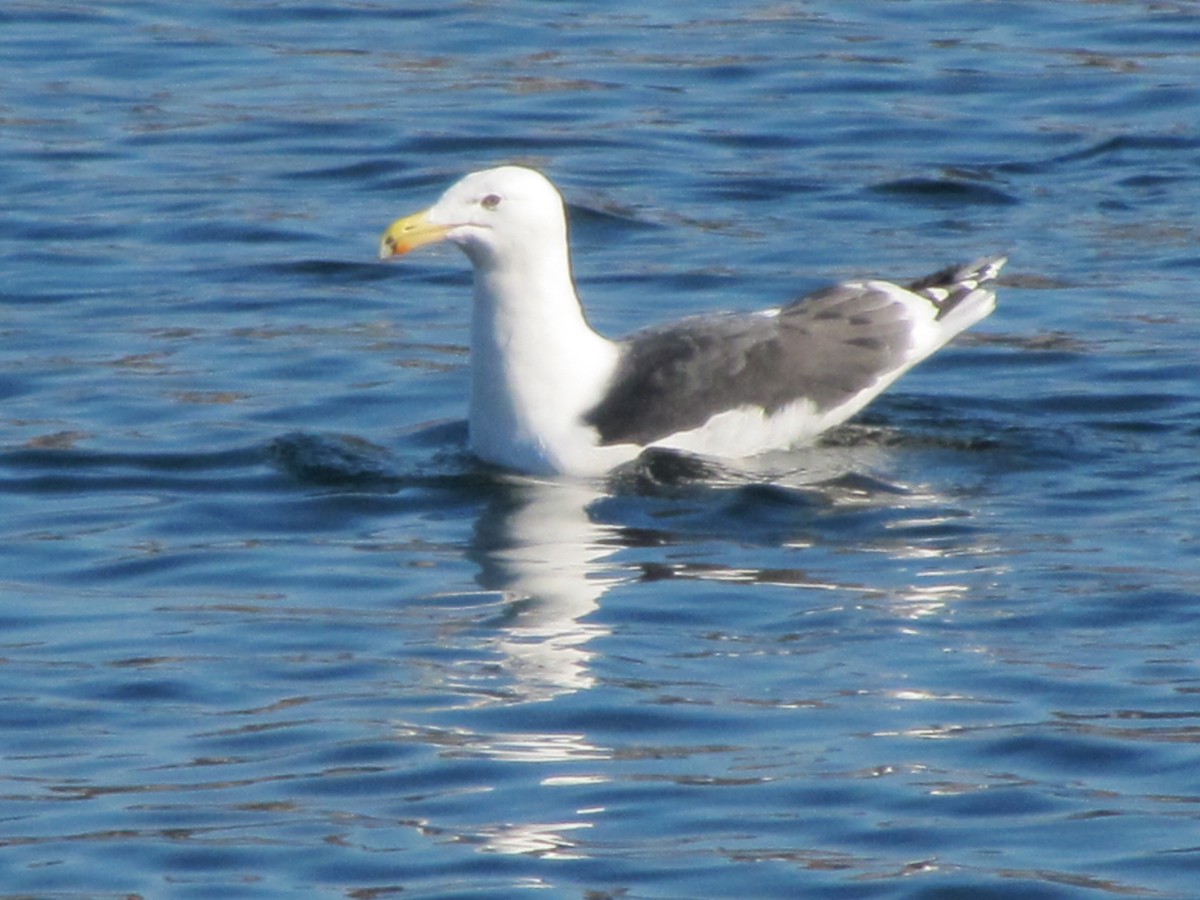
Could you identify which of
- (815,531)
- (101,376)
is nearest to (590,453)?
(815,531)

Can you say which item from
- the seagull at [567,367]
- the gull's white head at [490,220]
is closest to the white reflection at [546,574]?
the seagull at [567,367]

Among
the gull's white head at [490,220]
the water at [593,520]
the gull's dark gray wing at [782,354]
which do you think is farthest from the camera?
the gull's dark gray wing at [782,354]

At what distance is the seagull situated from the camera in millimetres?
10602

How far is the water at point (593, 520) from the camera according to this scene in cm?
707

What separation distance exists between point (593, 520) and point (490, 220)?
127cm

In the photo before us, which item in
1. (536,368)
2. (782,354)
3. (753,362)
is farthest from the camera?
(782,354)

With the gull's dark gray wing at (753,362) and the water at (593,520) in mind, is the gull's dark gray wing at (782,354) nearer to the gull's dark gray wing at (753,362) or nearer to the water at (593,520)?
the gull's dark gray wing at (753,362)

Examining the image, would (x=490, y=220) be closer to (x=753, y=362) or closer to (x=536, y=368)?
(x=536, y=368)

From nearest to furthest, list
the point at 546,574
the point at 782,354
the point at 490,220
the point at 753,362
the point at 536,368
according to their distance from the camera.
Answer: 1. the point at 546,574
2. the point at 490,220
3. the point at 536,368
4. the point at 753,362
5. the point at 782,354

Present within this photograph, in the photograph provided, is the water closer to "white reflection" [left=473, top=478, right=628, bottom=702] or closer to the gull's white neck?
"white reflection" [left=473, top=478, right=628, bottom=702]

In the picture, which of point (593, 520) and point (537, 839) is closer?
point (537, 839)

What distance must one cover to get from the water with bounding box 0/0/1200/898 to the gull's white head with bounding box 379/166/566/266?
2.95 ft

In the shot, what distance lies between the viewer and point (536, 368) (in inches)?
422

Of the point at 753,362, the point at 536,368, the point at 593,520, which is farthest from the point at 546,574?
the point at 753,362
